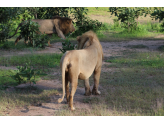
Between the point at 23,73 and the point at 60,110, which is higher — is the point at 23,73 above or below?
above

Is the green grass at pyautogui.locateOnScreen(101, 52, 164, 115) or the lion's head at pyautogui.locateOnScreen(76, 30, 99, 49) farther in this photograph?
the lion's head at pyautogui.locateOnScreen(76, 30, 99, 49)

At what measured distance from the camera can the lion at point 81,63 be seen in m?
4.20

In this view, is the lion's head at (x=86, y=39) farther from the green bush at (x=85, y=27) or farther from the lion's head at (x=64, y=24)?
the green bush at (x=85, y=27)

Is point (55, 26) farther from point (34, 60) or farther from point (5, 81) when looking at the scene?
point (5, 81)

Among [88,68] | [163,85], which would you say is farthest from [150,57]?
[88,68]

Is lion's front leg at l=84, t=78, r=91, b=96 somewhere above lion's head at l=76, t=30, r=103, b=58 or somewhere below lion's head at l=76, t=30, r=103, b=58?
below

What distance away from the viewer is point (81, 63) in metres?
4.41

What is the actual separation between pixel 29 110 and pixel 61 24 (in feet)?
29.3

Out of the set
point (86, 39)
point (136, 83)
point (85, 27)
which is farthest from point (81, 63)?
point (85, 27)

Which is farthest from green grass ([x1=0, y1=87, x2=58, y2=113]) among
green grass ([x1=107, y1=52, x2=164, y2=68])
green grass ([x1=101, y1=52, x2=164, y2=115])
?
green grass ([x1=107, y1=52, x2=164, y2=68])

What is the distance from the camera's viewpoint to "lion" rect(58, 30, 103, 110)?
420cm

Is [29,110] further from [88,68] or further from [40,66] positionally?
[40,66]

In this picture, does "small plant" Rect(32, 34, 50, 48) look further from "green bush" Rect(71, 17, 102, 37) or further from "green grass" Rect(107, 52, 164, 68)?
"green bush" Rect(71, 17, 102, 37)

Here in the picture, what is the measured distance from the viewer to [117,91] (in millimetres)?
5285
